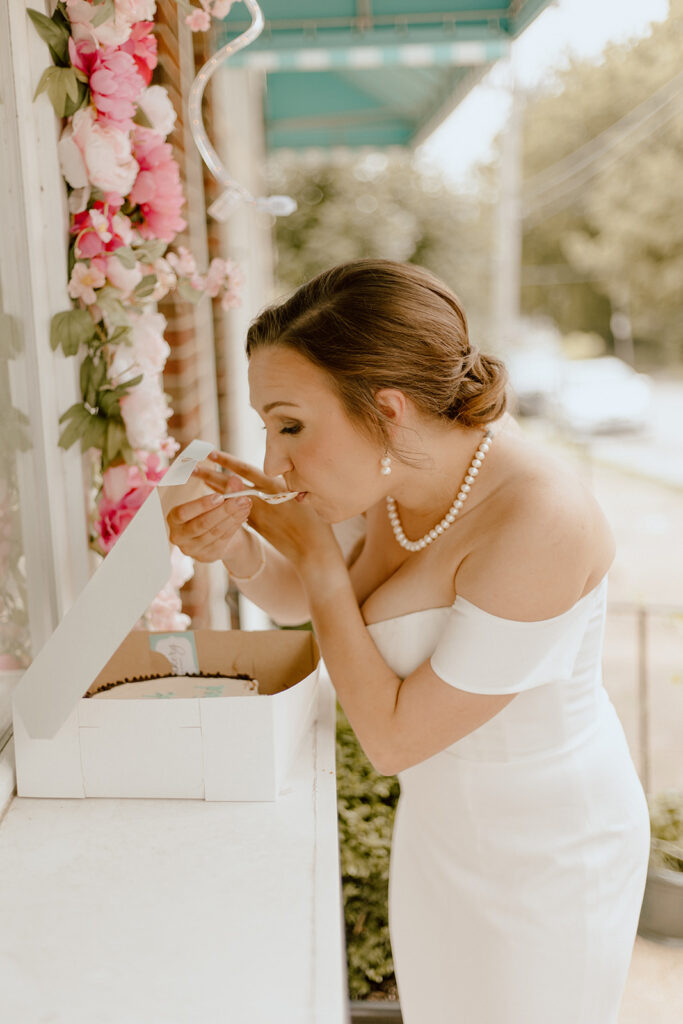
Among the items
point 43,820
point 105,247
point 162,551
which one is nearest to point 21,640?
point 43,820

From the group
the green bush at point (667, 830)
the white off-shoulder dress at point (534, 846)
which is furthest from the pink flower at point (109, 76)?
the green bush at point (667, 830)

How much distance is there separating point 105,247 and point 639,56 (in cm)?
1601

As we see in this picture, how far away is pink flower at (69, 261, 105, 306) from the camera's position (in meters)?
1.31

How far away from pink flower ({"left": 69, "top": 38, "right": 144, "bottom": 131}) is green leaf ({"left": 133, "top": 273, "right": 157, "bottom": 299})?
220 millimetres

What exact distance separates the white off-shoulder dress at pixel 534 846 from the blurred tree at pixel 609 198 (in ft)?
45.2

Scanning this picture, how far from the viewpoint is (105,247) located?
133cm

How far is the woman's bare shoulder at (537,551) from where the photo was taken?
1148 mm

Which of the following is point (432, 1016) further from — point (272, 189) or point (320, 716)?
point (272, 189)

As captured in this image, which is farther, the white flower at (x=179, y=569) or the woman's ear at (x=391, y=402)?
the white flower at (x=179, y=569)

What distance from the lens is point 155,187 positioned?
1.36 meters

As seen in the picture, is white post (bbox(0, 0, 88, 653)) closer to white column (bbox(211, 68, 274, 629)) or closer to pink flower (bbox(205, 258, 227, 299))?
pink flower (bbox(205, 258, 227, 299))

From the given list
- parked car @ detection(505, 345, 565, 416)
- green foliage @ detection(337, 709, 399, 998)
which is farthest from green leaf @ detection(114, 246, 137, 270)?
parked car @ detection(505, 345, 565, 416)

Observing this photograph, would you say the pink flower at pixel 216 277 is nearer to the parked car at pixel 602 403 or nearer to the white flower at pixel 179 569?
the white flower at pixel 179 569

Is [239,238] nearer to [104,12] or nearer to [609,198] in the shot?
[104,12]
